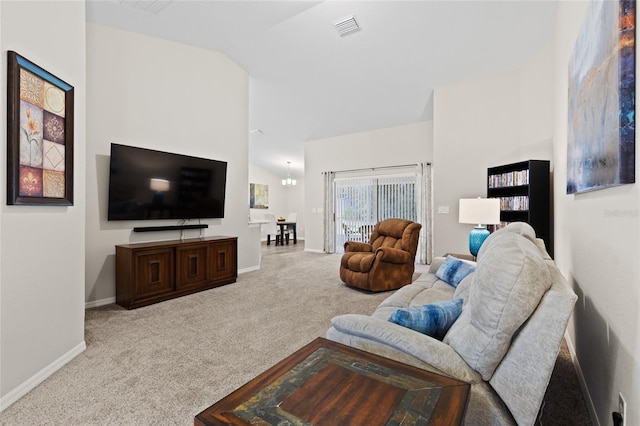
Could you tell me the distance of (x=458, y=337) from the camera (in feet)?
3.74

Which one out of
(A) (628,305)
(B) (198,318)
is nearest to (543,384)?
(A) (628,305)

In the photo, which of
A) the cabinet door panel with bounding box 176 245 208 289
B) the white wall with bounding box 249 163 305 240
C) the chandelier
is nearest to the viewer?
the cabinet door panel with bounding box 176 245 208 289

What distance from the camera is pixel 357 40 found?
158 inches

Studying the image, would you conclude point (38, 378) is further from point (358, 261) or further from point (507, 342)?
point (358, 261)

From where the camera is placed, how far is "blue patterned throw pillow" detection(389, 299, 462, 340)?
→ 52.2 inches

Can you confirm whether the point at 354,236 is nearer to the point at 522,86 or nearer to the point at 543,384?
the point at 522,86

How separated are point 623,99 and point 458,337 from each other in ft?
3.39

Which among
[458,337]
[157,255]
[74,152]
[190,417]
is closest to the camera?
[458,337]

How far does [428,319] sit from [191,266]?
10.6ft

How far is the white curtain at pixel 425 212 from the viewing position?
233 inches

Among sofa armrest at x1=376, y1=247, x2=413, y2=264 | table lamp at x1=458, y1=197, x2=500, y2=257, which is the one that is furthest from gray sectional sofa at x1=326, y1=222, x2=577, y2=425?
sofa armrest at x1=376, y1=247, x2=413, y2=264

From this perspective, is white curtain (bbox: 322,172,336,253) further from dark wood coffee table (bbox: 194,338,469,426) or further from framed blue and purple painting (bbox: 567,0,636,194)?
dark wood coffee table (bbox: 194,338,469,426)

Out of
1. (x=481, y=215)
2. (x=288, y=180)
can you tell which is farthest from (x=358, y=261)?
(x=288, y=180)

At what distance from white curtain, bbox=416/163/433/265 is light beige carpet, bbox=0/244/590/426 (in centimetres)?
261
